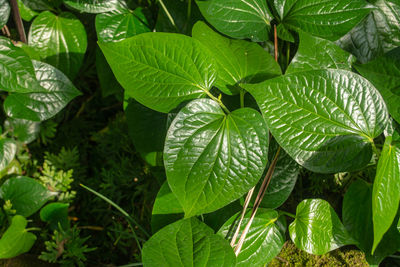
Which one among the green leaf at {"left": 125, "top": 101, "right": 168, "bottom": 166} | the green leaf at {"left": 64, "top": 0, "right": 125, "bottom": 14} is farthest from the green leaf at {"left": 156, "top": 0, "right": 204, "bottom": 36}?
the green leaf at {"left": 125, "top": 101, "right": 168, "bottom": 166}

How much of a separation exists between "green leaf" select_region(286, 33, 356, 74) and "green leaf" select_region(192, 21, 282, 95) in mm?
50

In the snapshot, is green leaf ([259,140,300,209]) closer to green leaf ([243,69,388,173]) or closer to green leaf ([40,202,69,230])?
green leaf ([243,69,388,173])

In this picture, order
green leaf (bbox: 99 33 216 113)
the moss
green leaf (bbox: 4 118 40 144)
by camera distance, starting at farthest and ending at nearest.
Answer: green leaf (bbox: 4 118 40 144) < the moss < green leaf (bbox: 99 33 216 113)

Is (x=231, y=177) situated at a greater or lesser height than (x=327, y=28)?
lesser

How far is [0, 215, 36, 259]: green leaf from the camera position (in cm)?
97

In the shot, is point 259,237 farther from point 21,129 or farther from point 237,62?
point 21,129

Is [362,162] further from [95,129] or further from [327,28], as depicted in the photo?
[95,129]

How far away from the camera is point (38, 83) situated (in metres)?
0.99

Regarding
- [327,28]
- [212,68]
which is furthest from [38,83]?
[327,28]

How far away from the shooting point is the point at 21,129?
1.21 meters

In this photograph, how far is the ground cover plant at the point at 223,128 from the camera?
2.40ft

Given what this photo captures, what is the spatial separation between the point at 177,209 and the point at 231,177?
0.69 feet

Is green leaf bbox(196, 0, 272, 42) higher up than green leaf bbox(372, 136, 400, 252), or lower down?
higher up

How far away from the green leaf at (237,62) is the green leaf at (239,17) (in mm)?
30
